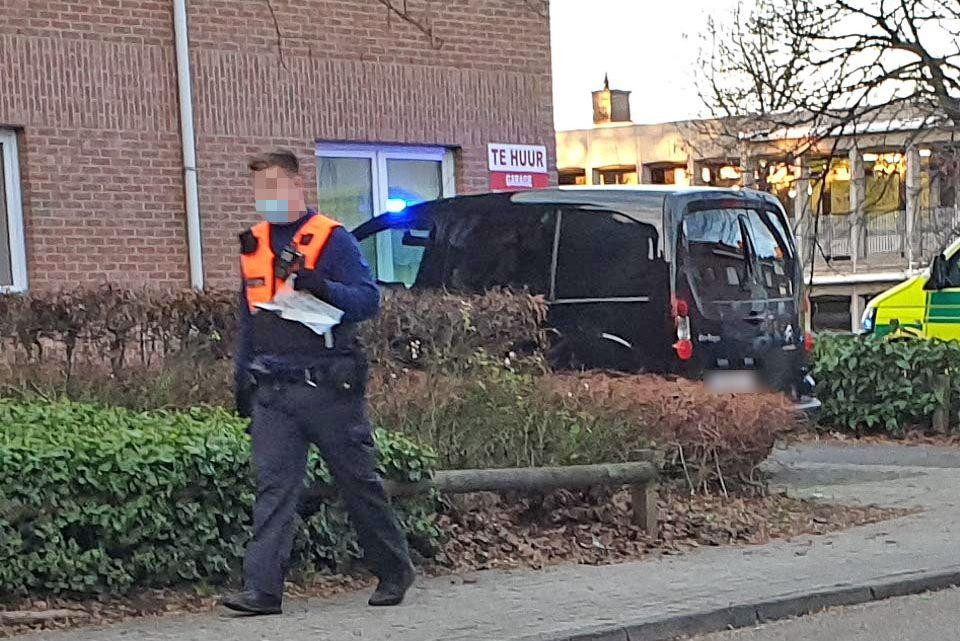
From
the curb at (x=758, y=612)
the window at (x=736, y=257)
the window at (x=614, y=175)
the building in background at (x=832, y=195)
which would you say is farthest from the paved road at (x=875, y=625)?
the window at (x=614, y=175)

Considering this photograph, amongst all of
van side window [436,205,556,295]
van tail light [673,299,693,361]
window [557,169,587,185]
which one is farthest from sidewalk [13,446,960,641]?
window [557,169,587,185]

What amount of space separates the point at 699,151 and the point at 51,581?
3683 centimetres

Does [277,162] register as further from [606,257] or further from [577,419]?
[606,257]

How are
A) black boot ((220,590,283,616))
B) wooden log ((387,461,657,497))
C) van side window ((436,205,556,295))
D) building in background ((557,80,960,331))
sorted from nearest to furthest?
black boot ((220,590,283,616)) < wooden log ((387,461,657,497)) < van side window ((436,205,556,295)) < building in background ((557,80,960,331))

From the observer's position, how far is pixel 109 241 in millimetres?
13320

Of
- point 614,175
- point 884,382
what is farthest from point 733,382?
point 614,175

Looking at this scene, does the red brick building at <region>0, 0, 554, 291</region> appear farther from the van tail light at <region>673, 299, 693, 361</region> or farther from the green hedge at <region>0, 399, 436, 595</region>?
the green hedge at <region>0, 399, 436, 595</region>

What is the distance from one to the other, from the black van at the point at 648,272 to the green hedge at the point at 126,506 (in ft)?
11.2

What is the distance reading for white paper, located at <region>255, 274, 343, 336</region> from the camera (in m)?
6.87

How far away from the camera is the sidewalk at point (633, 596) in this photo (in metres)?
6.86

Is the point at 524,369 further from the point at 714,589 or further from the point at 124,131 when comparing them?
the point at 124,131

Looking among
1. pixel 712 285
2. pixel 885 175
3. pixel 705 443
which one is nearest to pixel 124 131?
pixel 712 285

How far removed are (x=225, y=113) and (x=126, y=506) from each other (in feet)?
23.8

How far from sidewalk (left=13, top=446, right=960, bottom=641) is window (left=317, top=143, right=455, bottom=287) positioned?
6.69 meters
